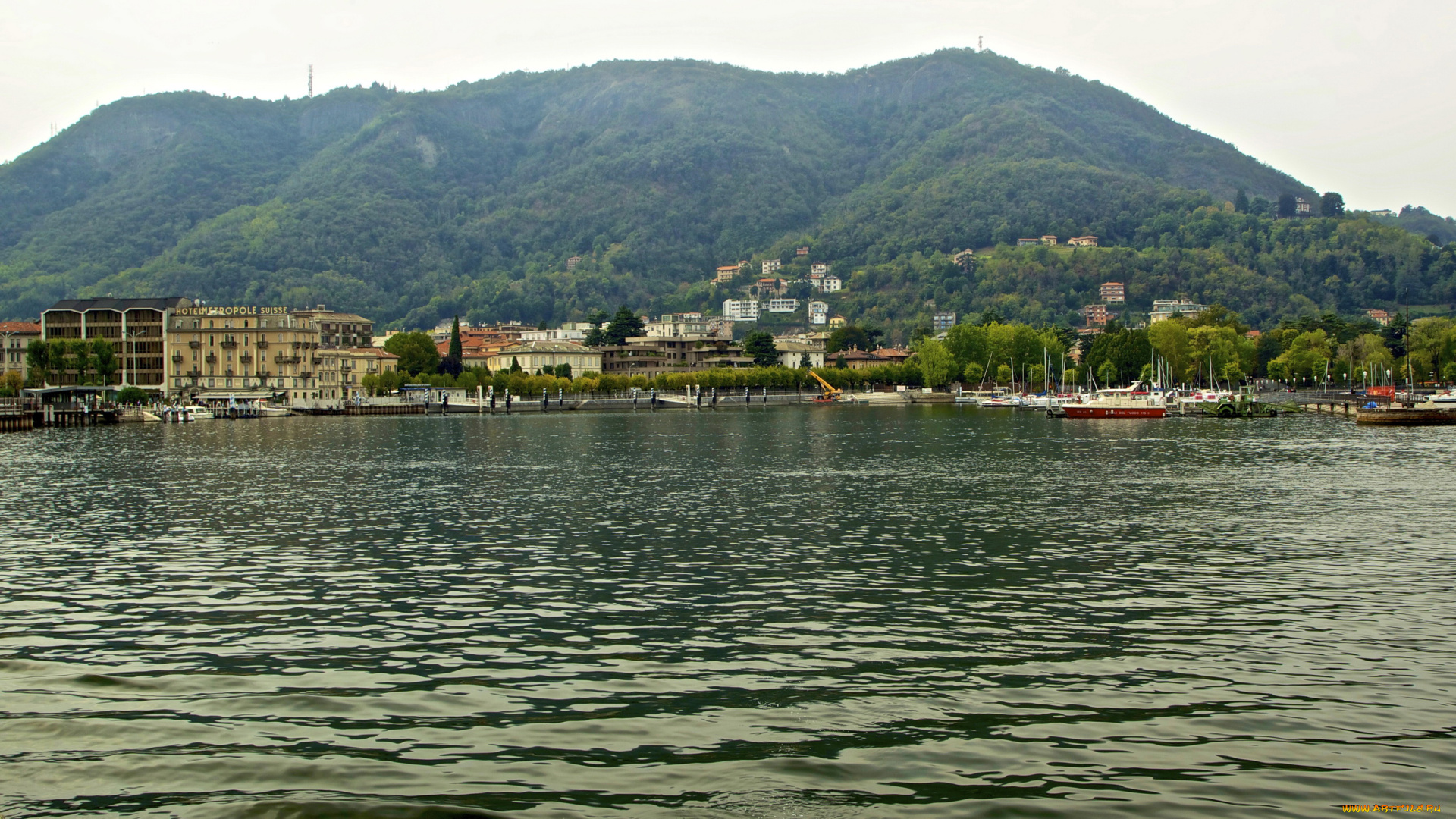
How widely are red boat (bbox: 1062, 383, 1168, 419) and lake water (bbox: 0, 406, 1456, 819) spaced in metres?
83.8

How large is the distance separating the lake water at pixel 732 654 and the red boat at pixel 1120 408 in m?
83.8

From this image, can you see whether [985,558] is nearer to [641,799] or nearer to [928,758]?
[928,758]

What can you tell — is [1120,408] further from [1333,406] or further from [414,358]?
[414,358]

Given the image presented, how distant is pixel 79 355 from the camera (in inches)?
5620

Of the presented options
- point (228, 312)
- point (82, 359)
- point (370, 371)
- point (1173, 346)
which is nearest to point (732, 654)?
point (82, 359)

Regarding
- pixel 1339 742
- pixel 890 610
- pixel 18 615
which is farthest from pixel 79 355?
pixel 1339 742

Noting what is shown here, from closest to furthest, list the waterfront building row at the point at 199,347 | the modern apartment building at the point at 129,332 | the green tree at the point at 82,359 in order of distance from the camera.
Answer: the green tree at the point at 82,359, the modern apartment building at the point at 129,332, the waterfront building row at the point at 199,347

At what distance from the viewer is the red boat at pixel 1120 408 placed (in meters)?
129

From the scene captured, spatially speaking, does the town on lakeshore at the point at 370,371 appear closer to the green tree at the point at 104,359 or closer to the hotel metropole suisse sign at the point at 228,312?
the green tree at the point at 104,359

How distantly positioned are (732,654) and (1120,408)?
384 ft

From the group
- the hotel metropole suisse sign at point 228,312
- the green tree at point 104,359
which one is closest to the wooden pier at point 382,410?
the hotel metropole suisse sign at point 228,312

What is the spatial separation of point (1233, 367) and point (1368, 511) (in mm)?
146472

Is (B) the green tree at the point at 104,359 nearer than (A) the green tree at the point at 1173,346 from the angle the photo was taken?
Yes

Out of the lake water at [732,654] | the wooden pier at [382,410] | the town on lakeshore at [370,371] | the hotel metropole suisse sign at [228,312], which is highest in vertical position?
the hotel metropole suisse sign at [228,312]
